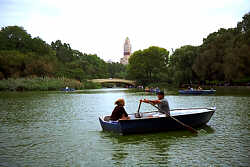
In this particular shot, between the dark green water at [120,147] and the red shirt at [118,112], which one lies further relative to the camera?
Result: the red shirt at [118,112]

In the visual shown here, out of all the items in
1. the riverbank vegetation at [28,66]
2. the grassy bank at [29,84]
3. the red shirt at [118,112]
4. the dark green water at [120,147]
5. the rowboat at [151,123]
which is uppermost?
the riverbank vegetation at [28,66]

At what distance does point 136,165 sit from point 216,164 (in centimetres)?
186

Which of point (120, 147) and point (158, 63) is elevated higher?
point (158, 63)

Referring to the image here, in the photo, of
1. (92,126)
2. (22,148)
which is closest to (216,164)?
(22,148)

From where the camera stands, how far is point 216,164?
6.77 metres

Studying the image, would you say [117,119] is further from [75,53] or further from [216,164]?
[75,53]

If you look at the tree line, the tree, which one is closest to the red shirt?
the tree line

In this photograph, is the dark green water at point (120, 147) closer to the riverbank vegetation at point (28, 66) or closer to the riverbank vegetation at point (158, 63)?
the riverbank vegetation at point (158, 63)

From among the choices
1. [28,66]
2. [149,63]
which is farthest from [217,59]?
[28,66]

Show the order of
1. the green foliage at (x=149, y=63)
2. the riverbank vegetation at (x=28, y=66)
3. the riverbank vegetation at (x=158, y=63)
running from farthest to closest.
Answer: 1. the green foliage at (x=149, y=63)
2. the riverbank vegetation at (x=28, y=66)
3. the riverbank vegetation at (x=158, y=63)

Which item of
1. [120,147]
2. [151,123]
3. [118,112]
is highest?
[118,112]

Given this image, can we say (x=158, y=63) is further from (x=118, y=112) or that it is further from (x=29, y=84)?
(x=118, y=112)

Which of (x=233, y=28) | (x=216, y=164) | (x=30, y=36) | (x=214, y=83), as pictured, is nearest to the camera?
(x=216, y=164)

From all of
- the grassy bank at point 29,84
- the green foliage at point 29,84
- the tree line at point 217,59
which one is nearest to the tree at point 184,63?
the tree line at point 217,59
